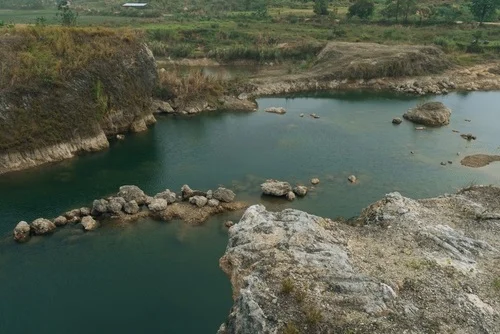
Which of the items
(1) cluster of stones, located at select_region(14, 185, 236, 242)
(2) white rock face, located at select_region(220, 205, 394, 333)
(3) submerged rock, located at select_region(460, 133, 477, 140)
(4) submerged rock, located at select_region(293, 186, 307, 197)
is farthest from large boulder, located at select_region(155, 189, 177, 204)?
(3) submerged rock, located at select_region(460, 133, 477, 140)

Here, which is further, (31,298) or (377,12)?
(377,12)

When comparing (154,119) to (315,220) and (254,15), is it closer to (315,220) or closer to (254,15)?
(315,220)

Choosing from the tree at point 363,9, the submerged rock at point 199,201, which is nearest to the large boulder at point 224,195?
the submerged rock at point 199,201

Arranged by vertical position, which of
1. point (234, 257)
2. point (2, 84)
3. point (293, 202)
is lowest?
point (293, 202)

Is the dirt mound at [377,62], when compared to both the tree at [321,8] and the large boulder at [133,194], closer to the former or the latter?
the large boulder at [133,194]

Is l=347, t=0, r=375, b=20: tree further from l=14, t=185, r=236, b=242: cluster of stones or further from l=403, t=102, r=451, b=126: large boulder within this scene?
l=14, t=185, r=236, b=242: cluster of stones

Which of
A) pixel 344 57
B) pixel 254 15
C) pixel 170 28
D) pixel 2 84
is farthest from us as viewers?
pixel 254 15

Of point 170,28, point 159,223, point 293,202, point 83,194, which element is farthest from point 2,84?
point 170,28
